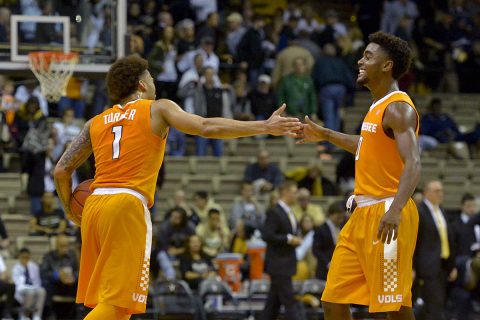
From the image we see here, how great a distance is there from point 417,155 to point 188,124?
5.03 feet

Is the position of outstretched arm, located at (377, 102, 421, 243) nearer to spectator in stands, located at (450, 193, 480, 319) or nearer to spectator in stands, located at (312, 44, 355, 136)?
spectator in stands, located at (450, 193, 480, 319)

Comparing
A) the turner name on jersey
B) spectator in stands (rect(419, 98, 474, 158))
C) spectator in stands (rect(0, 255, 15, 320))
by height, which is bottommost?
spectator in stands (rect(0, 255, 15, 320))

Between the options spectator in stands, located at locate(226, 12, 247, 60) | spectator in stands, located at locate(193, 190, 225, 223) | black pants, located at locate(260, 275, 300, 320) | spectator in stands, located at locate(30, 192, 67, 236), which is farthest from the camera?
spectator in stands, located at locate(226, 12, 247, 60)

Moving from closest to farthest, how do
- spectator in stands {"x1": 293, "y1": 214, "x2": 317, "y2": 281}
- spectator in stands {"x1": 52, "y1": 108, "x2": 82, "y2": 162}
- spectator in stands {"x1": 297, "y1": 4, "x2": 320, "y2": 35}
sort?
spectator in stands {"x1": 293, "y1": 214, "x2": 317, "y2": 281} → spectator in stands {"x1": 52, "y1": 108, "x2": 82, "y2": 162} → spectator in stands {"x1": 297, "y1": 4, "x2": 320, "y2": 35}

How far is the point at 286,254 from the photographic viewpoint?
14.3 meters

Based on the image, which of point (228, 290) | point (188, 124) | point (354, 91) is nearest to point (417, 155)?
point (188, 124)

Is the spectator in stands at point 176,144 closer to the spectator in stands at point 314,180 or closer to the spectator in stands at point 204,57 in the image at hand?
the spectator in stands at point 204,57

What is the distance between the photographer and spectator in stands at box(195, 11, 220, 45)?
20969 millimetres

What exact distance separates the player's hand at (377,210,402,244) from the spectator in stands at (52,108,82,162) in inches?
424

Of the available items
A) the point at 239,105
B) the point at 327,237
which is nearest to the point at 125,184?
the point at 327,237

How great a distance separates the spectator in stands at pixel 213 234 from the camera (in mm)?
16656

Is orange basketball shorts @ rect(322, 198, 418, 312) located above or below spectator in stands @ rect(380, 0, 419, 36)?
below

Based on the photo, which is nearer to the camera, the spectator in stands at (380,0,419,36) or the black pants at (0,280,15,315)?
the black pants at (0,280,15,315)

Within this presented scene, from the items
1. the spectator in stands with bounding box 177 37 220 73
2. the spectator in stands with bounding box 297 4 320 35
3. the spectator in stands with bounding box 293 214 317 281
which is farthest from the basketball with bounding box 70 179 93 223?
the spectator in stands with bounding box 297 4 320 35
